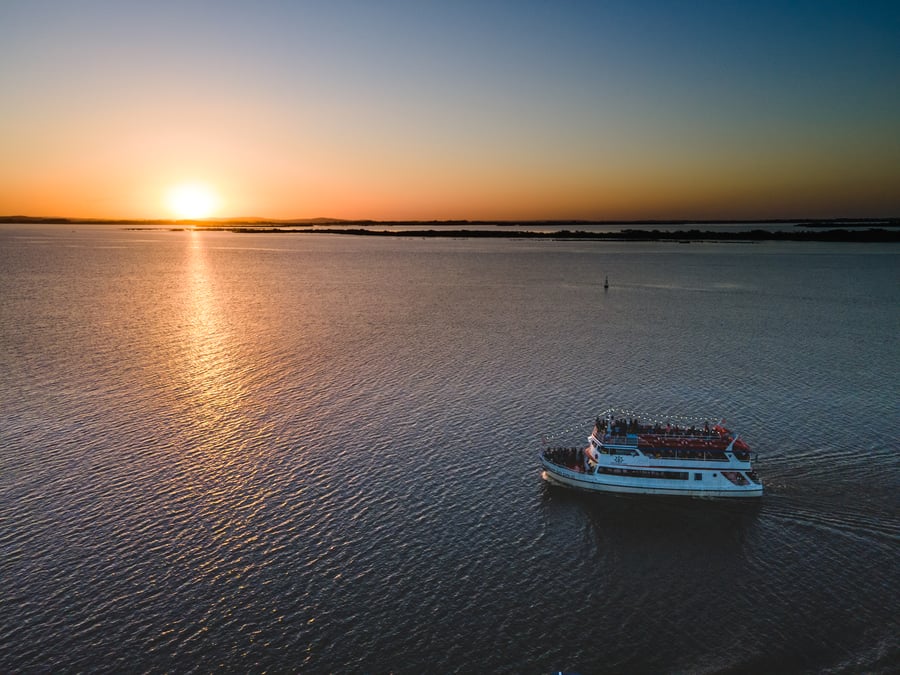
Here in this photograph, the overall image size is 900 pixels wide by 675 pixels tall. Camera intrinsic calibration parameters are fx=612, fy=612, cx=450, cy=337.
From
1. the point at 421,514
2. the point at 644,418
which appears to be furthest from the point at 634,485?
the point at 421,514

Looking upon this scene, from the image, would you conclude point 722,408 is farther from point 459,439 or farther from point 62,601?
point 62,601

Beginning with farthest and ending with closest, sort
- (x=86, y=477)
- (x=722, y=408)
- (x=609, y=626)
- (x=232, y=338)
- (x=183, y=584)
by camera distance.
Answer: (x=232, y=338)
(x=722, y=408)
(x=86, y=477)
(x=183, y=584)
(x=609, y=626)

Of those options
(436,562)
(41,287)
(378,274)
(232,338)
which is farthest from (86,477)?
(378,274)

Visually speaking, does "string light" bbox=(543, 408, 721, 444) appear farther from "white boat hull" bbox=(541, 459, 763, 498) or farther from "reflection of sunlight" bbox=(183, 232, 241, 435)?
"reflection of sunlight" bbox=(183, 232, 241, 435)

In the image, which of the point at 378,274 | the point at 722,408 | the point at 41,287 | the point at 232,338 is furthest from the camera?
the point at 378,274

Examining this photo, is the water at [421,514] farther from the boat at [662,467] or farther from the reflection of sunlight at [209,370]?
the boat at [662,467]

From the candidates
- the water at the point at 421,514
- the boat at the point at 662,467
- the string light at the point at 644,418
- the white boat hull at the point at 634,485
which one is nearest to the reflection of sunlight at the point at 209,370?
the water at the point at 421,514
